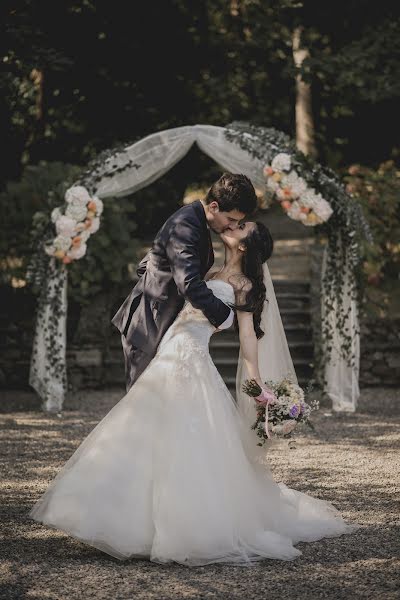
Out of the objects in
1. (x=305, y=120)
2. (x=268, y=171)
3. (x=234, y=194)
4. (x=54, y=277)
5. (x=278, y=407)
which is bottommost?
(x=278, y=407)

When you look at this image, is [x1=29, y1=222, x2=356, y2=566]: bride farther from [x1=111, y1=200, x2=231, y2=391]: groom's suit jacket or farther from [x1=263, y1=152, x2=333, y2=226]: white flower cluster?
[x1=263, y1=152, x2=333, y2=226]: white flower cluster

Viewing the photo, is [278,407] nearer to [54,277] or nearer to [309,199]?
[309,199]

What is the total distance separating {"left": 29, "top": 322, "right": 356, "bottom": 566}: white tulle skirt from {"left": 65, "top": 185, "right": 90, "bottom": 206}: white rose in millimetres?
4370

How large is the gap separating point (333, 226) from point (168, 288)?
15.8ft

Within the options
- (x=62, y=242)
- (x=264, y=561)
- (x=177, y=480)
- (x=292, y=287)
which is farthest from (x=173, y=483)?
(x=292, y=287)

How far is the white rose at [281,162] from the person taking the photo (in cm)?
865

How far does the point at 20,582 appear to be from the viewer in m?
3.93

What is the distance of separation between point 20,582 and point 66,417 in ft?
15.7

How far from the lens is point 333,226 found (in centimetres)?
923

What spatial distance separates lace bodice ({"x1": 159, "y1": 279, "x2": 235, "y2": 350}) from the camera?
14.9ft

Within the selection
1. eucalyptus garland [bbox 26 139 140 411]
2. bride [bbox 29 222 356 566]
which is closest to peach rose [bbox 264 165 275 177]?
eucalyptus garland [bbox 26 139 140 411]

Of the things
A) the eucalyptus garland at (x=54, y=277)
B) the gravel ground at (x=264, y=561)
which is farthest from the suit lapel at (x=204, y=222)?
the eucalyptus garland at (x=54, y=277)

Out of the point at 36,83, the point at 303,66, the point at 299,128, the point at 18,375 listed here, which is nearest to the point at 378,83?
the point at 303,66

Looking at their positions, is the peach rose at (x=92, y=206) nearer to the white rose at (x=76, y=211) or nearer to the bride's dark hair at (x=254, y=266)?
the white rose at (x=76, y=211)
